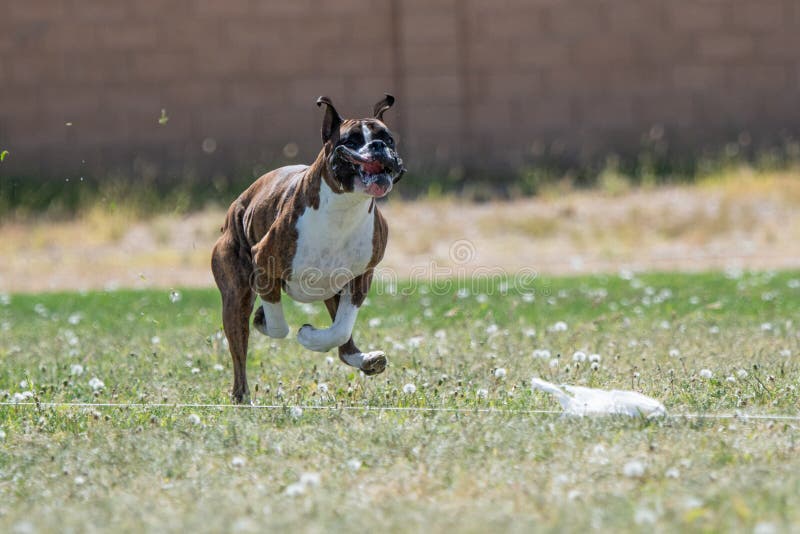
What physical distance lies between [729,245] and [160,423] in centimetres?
1178

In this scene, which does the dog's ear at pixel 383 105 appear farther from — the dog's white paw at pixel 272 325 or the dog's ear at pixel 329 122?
the dog's white paw at pixel 272 325

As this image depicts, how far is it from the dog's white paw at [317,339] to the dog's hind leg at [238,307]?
1.50ft

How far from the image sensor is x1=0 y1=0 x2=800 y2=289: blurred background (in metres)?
18.8

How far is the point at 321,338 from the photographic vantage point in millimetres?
6328

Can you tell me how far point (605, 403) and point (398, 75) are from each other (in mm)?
13728

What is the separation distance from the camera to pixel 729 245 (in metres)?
16.3

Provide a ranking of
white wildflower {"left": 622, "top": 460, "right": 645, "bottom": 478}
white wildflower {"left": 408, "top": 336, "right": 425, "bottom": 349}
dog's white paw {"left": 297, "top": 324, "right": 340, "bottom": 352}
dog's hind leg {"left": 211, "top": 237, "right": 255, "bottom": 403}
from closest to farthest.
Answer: white wildflower {"left": 622, "top": 460, "right": 645, "bottom": 478} < dog's white paw {"left": 297, "top": 324, "right": 340, "bottom": 352} < dog's hind leg {"left": 211, "top": 237, "right": 255, "bottom": 403} < white wildflower {"left": 408, "top": 336, "right": 425, "bottom": 349}

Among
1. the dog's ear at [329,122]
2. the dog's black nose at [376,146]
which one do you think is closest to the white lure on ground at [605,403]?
the dog's black nose at [376,146]

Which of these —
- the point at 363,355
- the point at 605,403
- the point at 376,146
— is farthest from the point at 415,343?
the point at 605,403

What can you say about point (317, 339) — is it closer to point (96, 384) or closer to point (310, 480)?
point (96, 384)

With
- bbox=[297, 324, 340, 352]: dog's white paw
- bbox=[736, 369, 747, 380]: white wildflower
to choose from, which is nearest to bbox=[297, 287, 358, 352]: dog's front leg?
bbox=[297, 324, 340, 352]: dog's white paw

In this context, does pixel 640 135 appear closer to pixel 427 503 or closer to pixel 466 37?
pixel 466 37

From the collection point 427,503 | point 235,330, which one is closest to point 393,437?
point 427,503

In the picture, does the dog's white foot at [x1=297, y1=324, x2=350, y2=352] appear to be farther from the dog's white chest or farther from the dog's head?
the dog's head
